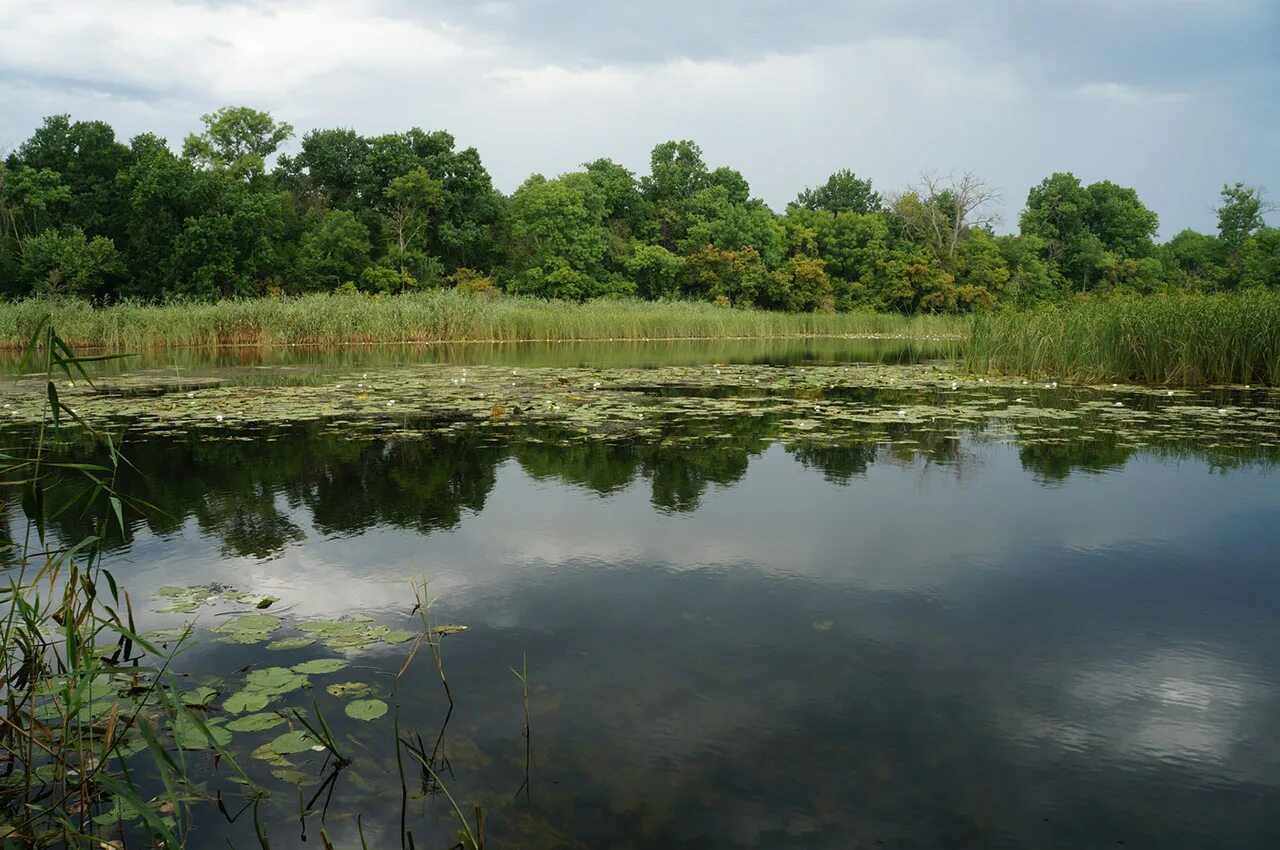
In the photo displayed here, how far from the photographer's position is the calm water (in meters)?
2.02

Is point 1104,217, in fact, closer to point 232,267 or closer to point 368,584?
point 232,267

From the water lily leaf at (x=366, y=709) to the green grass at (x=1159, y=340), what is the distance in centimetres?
1209

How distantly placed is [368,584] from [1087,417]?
7613 millimetres

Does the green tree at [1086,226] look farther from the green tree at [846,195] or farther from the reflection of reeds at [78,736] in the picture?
the reflection of reeds at [78,736]

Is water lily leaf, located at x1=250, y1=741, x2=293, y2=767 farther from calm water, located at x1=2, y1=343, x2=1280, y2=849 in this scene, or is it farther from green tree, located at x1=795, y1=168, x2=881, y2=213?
green tree, located at x1=795, y1=168, x2=881, y2=213

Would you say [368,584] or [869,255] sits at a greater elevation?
[869,255]

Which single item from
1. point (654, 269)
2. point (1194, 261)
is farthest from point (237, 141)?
point (1194, 261)

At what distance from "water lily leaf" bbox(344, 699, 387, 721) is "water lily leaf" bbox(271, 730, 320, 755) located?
136 mm

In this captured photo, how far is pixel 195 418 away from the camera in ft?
27.2

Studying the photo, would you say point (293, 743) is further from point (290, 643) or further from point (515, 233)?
point (515, 233)

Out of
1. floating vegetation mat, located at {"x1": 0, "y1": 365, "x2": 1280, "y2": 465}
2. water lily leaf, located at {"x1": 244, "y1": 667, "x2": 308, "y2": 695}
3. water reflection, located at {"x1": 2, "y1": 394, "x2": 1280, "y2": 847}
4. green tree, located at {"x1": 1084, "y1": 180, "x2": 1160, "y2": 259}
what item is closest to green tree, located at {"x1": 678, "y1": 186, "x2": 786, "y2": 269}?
green tree, located at {"x1": 1084, "y1": 180, "x2": 1160, "y2": 259}

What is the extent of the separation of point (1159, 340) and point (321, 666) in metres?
12.3

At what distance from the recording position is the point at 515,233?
141ft

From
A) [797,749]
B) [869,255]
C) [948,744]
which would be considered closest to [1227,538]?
[948,744]
